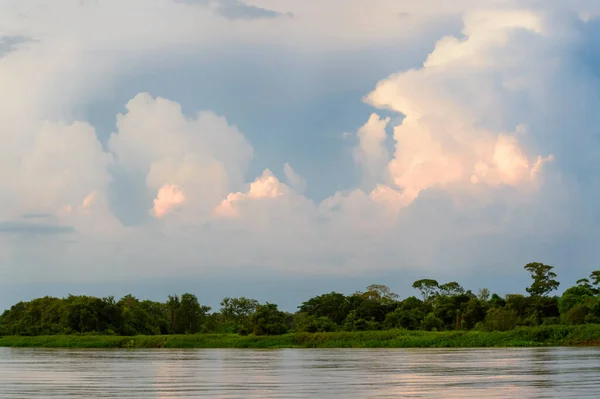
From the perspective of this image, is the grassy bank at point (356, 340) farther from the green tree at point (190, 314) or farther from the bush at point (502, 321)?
the green tree at point (190, 314)

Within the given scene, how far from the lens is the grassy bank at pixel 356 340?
6869 centimetres

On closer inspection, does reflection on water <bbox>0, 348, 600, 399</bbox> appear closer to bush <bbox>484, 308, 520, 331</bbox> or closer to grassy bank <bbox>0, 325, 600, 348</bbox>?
grassy bank <bbox>0, 325, 600, 348</bbox>

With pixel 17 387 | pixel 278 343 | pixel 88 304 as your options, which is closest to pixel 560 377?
pixel 17 387

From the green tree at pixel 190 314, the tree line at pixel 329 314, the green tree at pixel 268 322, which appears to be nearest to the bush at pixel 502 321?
the tree line at pixel 329 314

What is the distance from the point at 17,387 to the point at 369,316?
7467cm

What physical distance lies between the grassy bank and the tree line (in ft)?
12.1

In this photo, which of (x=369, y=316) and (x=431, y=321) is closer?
(x=431, y=321)

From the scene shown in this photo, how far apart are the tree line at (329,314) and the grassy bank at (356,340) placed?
3702 millimetres

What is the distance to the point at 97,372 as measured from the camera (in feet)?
122

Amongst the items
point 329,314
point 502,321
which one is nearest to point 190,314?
point 329,314

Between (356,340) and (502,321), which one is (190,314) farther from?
(502,321)

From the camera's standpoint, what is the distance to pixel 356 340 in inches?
3103

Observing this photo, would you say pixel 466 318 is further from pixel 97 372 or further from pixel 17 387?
pixel 17 387

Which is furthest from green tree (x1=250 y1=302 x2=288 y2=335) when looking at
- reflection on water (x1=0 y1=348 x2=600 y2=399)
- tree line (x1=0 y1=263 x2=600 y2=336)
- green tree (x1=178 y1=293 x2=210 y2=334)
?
reflection on water (x1=0 y1=348 x2=600 y2=399)
